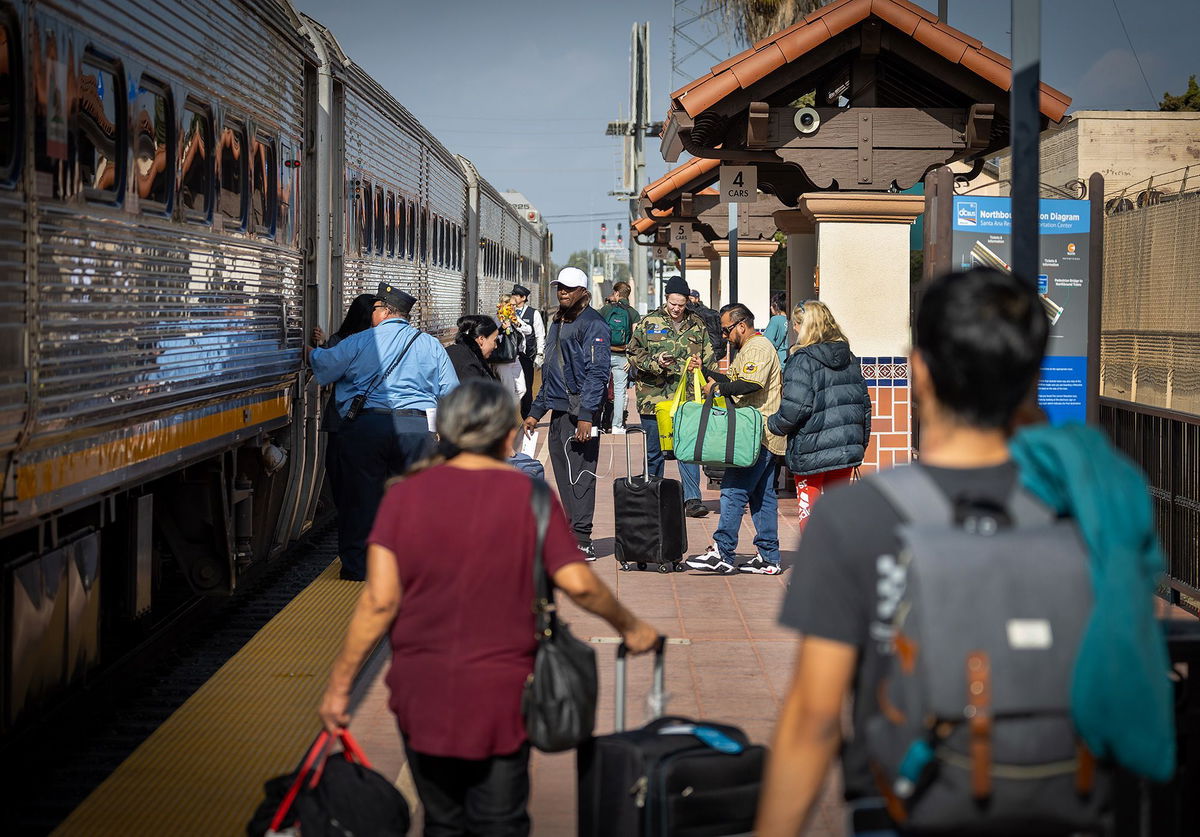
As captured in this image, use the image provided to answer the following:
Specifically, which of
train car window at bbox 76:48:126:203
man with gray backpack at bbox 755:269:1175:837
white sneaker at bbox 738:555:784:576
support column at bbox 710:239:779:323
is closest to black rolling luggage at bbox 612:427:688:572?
white sneaker at bbox 738:555:784:576

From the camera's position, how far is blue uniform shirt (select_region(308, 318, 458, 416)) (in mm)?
8570

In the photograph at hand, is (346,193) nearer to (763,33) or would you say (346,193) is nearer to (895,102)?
(895,102)

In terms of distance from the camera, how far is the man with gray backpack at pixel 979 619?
7.61ft

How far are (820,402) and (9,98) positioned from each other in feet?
15.6

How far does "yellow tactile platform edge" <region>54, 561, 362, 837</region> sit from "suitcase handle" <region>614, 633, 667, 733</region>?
1.52 m

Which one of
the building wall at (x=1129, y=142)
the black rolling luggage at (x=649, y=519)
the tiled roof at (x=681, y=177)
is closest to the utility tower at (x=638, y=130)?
the building wall at (x=1129, y=142)

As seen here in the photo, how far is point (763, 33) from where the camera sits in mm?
23875

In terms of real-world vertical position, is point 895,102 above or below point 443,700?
above

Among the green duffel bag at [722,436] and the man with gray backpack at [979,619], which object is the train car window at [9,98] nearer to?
the man with gray backpack at [979,619]

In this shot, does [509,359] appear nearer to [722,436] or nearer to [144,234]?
[722,436]

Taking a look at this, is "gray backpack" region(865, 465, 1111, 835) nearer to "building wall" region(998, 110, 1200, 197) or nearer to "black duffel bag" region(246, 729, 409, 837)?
"black duffel bag" region(246, 729, 409, 837)

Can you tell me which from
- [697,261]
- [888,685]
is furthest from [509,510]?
[697,261]

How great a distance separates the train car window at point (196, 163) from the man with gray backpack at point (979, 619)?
5.13 metres

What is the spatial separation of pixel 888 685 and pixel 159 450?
15.5 feet
